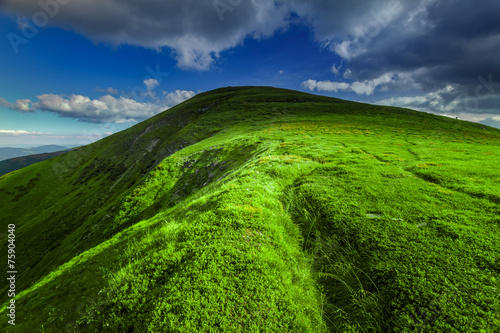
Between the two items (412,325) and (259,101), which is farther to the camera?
(259,101)

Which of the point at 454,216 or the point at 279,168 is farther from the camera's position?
the point at 279,168

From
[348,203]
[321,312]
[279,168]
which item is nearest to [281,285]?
[321,312]

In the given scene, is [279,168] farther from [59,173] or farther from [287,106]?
[59,173]

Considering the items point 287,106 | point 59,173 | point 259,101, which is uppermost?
point 259,101

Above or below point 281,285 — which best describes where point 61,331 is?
below

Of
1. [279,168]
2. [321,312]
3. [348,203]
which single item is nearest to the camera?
[321,312]

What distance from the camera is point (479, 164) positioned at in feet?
62.2

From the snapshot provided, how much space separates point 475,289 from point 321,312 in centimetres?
471

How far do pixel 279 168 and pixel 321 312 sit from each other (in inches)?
511

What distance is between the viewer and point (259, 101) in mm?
121750

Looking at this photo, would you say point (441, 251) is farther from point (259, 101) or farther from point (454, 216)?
point (259, 101)

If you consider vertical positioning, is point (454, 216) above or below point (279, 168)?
below

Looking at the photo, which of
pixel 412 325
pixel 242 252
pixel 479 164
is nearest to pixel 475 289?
pixel 412 325

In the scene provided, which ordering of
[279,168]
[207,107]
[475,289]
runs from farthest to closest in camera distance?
[207,107]
[279,168]
[475,289]
